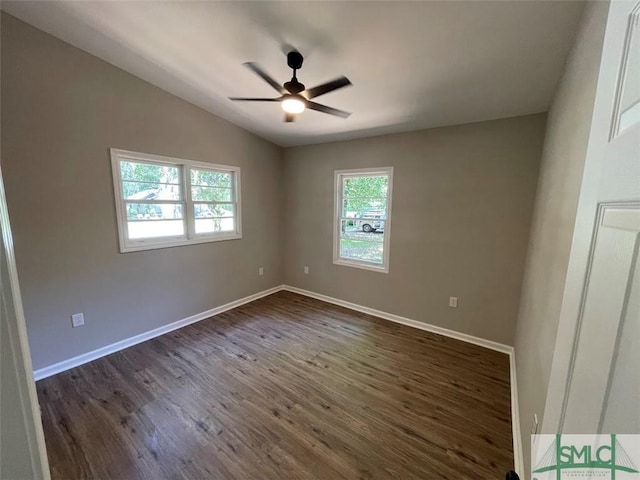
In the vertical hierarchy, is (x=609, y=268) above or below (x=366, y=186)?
below

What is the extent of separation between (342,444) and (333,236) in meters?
2.72

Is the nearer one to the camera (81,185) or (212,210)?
(81,185)

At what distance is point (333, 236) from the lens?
4.04 meters

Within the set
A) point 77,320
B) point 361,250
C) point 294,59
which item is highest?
point 294,59

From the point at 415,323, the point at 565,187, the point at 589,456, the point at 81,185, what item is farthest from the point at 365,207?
the point at 589,456

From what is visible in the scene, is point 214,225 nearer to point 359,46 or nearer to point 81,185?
point 81,185

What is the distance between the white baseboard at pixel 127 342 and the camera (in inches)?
93.7

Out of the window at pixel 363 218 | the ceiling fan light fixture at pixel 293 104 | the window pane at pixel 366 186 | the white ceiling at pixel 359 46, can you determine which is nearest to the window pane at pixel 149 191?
the white ceiling at pixel 359 46

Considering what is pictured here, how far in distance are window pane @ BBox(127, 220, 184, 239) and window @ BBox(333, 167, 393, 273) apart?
2.18 m

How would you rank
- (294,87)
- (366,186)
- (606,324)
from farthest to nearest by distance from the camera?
(366,186) < (294,87) < (606,324)

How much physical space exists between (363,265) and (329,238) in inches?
27.7

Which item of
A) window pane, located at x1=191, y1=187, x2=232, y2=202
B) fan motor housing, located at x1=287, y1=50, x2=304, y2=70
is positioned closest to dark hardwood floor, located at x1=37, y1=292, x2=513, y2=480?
window pane, located at x1=191, y1=187, x2=232, y2=202

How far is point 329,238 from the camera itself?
13.4 ft

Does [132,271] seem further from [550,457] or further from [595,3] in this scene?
[595,3]
